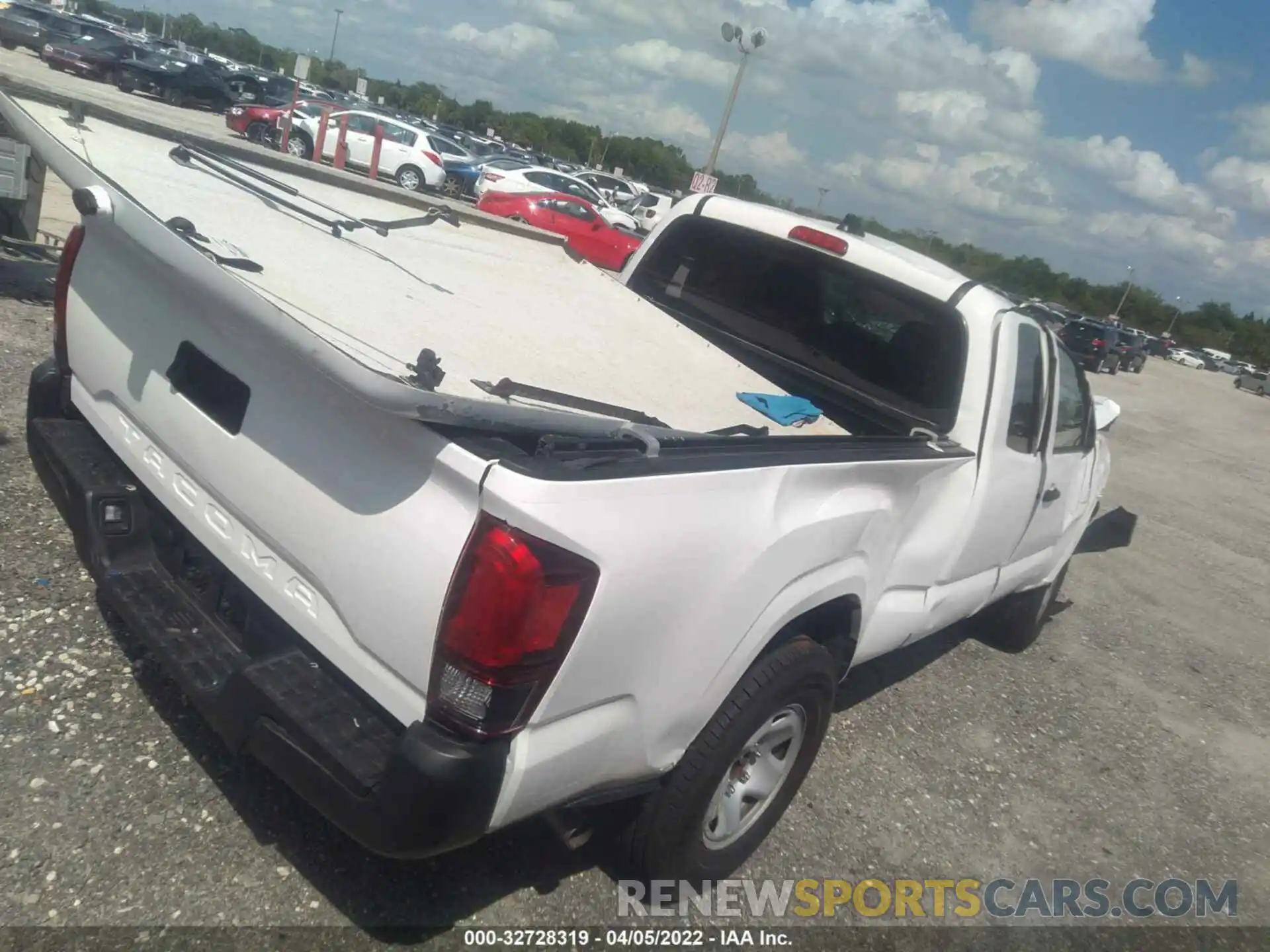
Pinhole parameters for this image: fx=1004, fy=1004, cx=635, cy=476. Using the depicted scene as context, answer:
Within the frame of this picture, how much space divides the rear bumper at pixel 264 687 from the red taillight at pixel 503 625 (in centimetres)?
9

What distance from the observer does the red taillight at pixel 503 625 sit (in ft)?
6.72

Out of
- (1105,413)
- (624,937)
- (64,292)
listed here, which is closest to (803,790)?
(624,937)

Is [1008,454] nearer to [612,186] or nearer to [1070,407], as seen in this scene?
[1070,407]

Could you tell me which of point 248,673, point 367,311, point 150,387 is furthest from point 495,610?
point 150,387

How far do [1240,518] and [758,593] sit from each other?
1266 cm

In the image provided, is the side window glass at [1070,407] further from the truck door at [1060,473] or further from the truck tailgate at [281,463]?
the truck tailgate at [281,463]

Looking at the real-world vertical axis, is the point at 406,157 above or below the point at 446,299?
below

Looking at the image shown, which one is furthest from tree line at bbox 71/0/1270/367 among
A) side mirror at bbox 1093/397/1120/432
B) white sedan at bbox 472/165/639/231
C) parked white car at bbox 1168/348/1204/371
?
side mirror at bbox 1093/397/1120/432

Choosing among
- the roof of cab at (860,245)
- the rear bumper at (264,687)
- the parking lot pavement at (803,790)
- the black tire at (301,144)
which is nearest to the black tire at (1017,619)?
the parking lot pavement at (803,790)

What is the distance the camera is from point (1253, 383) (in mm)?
49344

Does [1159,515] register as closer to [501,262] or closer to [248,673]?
[501,262]
